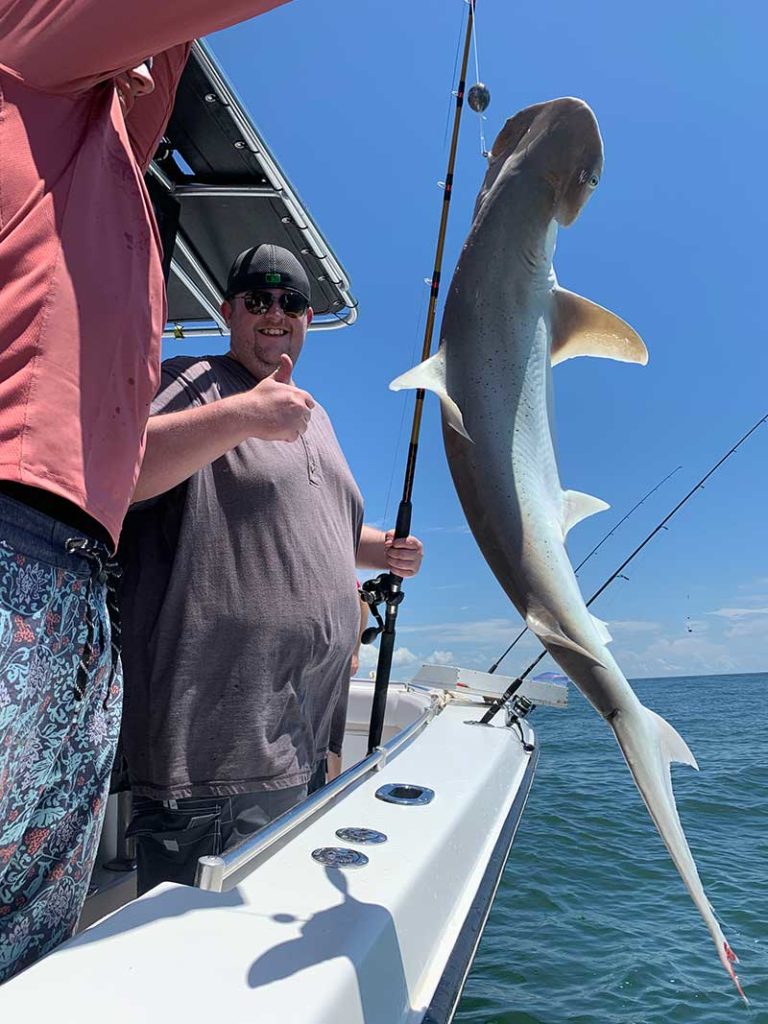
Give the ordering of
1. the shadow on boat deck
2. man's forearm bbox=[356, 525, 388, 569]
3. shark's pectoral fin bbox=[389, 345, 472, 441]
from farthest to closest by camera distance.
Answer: man's forearm bbox=[356, 525, 388, 569], shark's pectoral fin bbox=[389, 345, 472, 441], the shadow on boat deck

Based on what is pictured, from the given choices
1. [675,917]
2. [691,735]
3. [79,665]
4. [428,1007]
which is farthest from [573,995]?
[691,735]

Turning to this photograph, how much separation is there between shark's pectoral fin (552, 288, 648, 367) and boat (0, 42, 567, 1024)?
4.12 ft

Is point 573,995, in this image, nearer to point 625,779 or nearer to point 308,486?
point 308,486

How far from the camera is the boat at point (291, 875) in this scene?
1007 mm

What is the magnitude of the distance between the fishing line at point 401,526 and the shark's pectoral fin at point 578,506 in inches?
35.1

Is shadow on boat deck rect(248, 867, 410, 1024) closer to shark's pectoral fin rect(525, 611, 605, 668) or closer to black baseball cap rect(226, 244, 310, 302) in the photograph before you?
shark's pectoral fin rect(525, 611, 605, 668)

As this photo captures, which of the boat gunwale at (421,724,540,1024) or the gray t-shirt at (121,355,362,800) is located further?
the gray t-shirt at (121,355,362,800)

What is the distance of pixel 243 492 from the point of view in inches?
75.7

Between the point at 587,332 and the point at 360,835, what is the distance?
1320 mm

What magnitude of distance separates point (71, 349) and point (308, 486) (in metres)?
1.05

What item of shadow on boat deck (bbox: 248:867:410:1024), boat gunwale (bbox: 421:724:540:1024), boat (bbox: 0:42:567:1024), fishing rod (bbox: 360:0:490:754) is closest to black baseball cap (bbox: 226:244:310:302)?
fishing rod (bbox: 360:0:490:754)

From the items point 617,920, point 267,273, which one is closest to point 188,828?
point 267,273

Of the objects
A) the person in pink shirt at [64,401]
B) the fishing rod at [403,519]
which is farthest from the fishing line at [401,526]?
the person in pink shirt at [64,401]

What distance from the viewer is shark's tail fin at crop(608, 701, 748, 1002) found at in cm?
131
